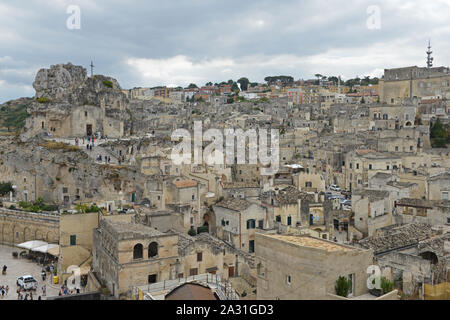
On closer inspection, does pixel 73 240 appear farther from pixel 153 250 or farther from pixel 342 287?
pixel 342 287

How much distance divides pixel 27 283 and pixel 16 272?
519cm

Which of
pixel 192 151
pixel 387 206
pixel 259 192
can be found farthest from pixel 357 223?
pixel 192 151

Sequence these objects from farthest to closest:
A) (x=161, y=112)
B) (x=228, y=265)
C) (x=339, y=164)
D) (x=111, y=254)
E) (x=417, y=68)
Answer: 1. (x=161, y=112)
2. (x=417, y=68)
3. (x=339, y=164)
4. (x=228, y=265)
5. (x=111, y=254)

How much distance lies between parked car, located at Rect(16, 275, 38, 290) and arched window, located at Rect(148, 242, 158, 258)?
9.64m

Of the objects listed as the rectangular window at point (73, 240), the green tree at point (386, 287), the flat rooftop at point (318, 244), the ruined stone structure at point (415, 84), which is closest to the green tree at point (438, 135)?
the ruined stone structure at point (415, 84)

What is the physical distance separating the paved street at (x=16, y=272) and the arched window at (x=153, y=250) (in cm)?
792

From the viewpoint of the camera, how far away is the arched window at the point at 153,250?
2378cm

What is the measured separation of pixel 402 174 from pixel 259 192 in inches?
518

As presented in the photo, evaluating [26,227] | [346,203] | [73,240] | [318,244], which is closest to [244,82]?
[346,203]

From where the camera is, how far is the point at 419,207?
107ft

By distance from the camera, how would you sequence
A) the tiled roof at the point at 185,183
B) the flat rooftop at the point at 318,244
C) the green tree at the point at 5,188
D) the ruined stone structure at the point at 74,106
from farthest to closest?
the ruined stone structure at the point at 74,106 < the green tree at the point at 5,188 < the tiled roof at the point at 185,183 < the flat rooftop at the point at 318,244

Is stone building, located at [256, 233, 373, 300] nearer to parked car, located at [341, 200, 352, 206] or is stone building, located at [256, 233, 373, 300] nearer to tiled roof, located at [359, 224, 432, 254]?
tiled roof, located at [359, 224, 432, 254]

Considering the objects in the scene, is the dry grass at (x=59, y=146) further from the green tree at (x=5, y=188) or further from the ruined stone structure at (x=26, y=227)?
the ruined stone structure at (x=26, y=227)
